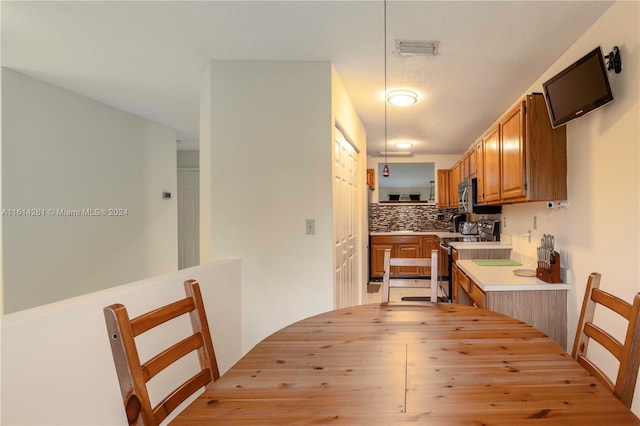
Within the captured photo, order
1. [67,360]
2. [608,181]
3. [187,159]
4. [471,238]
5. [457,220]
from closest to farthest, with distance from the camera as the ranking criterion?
1. [67,360]
2. [608,181]
3. [471,238]
4. [187,159]
5. [457,220]

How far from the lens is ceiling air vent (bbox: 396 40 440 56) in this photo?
206 centimetres

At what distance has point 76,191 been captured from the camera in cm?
308

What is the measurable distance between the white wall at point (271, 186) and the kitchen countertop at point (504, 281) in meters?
1.07

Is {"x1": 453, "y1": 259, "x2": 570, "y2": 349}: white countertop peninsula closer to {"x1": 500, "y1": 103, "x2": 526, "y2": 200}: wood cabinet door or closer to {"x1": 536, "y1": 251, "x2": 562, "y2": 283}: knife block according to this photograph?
{"x1": 536, "y1": 251, "x2": 562, "y2": 283}: knife block

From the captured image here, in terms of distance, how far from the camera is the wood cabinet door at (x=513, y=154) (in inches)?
89.1

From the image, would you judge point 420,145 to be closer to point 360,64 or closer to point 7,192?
point 360,64

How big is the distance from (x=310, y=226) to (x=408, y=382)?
154 cm

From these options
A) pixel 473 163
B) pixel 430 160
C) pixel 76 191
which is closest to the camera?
pixel 76 191

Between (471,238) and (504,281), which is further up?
(471,238)

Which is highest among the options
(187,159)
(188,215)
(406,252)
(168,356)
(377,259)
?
(187,159)

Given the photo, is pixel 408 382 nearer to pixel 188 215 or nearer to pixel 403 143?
pixel 403 143

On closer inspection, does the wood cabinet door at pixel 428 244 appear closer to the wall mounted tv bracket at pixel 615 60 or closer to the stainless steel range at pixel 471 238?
the stainless steel range at pixel 471 238

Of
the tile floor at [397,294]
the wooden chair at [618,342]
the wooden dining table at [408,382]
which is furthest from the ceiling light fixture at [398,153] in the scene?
the wooden chair at [618,342]

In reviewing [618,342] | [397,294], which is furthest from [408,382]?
[397,294]
